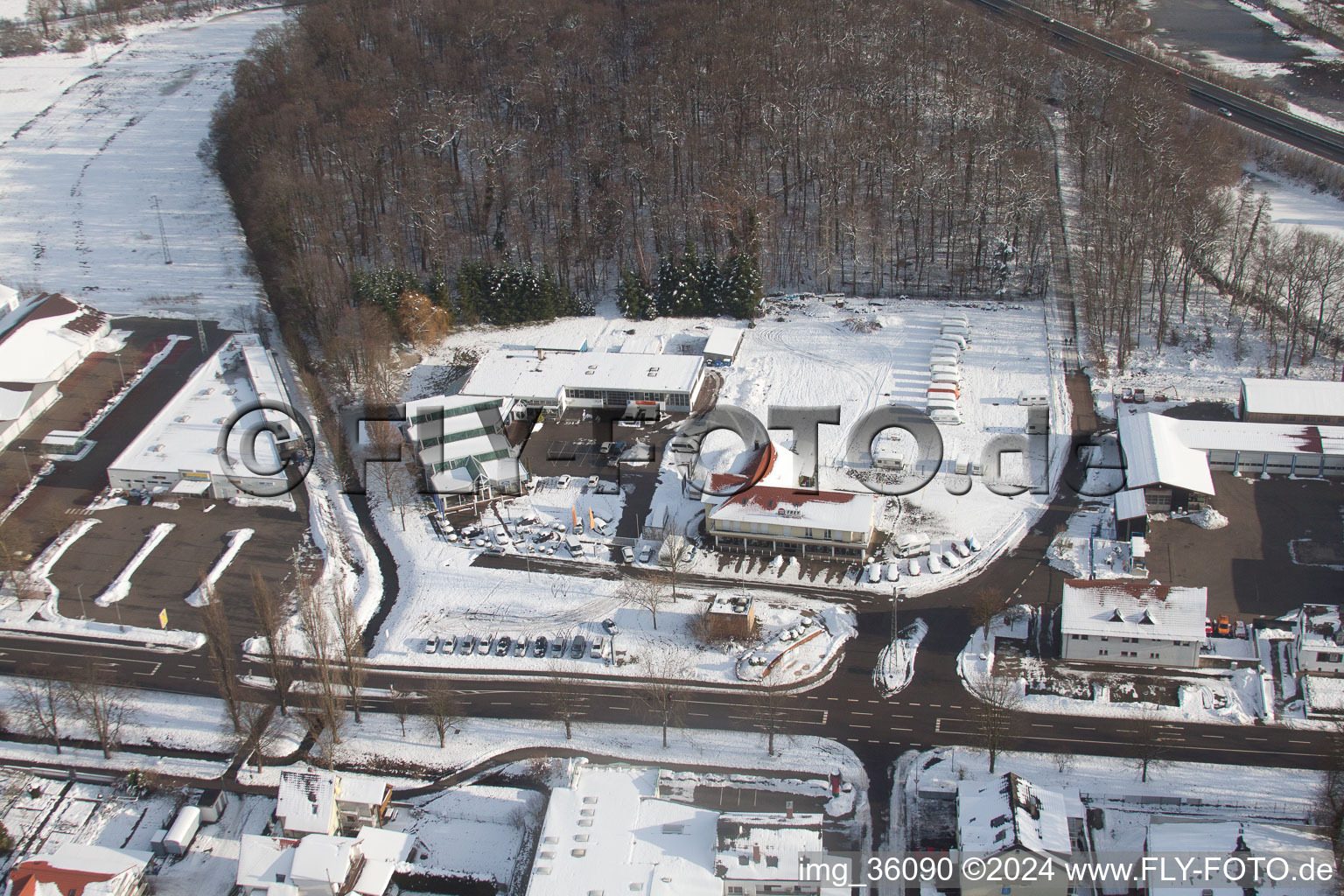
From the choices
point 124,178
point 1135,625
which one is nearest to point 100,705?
point 1135,625

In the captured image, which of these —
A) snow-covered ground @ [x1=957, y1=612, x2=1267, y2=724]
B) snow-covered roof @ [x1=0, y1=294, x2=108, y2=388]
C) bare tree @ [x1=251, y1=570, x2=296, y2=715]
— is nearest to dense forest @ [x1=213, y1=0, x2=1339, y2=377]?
snow-covered roof @ [x1=0, y1=294, x2=108, y2=388]

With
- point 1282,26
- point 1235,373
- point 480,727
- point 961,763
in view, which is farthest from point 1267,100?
point 480,727

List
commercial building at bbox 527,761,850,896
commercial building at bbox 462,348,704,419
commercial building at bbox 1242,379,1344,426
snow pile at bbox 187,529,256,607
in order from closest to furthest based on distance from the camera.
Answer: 1. commercial building at bbox 527,761,850,896
2. snow pile at bbox 187,529,256,607
3. commercial building at bbox 1242,379,1344,426
4. commercial building at bbox 462,348,704,419

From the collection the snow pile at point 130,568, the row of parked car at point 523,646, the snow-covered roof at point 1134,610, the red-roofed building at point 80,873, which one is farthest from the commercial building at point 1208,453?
the snow pile at point 130,568

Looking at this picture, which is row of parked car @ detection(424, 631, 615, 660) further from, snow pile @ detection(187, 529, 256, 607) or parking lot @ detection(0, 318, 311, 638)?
snow pile @ detection(187, 529, 256, 607)

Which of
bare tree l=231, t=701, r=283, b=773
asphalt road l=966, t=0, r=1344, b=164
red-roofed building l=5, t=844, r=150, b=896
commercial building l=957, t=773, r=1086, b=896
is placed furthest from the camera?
asphalt road l=966, t=0, r=1344, b=164

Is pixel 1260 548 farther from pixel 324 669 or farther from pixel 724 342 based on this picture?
pixel 324 669
